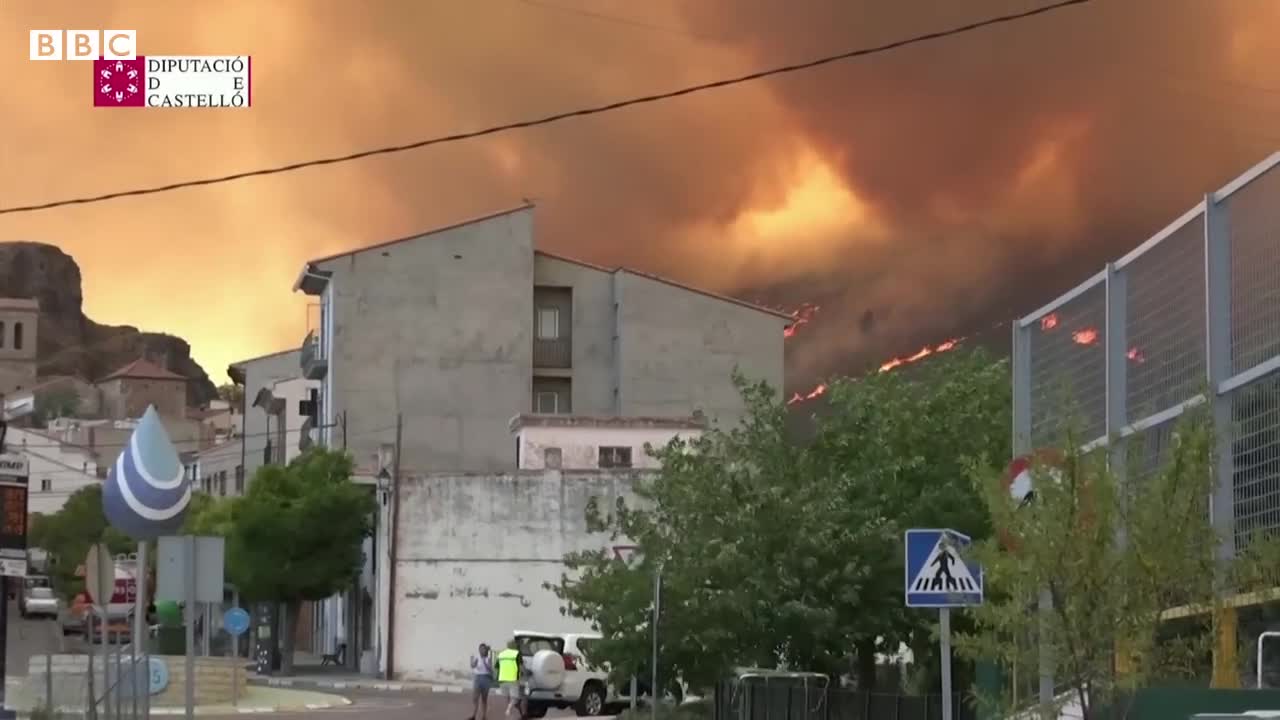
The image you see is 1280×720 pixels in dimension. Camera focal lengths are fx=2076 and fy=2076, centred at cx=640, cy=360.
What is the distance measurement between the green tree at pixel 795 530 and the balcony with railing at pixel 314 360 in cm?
4804

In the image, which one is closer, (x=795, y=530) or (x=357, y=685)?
(x=795, y=530)

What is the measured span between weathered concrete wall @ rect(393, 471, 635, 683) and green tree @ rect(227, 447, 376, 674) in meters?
5.20

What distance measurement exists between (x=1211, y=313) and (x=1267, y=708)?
2.81 meters

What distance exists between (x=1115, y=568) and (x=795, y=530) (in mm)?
14834

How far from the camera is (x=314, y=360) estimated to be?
3091 inches

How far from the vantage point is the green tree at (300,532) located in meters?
66.7

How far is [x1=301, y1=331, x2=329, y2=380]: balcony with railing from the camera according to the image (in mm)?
77562

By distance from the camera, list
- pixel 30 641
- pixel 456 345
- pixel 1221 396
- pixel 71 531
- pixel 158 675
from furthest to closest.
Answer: pixel 71 531
pixel 456 345
pixel 30 641
pixel 158 675
pixel 1221 396

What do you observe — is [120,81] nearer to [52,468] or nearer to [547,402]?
[547,402]

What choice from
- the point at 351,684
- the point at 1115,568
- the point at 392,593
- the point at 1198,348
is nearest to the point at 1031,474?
the point at 1115,568

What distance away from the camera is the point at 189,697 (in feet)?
66.7

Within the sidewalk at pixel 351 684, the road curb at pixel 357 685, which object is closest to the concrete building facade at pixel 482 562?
the sidewalk at pixel 351 684

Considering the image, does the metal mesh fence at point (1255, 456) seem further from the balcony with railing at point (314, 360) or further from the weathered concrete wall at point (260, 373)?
the weathered concrete wall at point (260, 373)

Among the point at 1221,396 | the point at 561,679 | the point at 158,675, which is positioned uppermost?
the point at 1221,396
